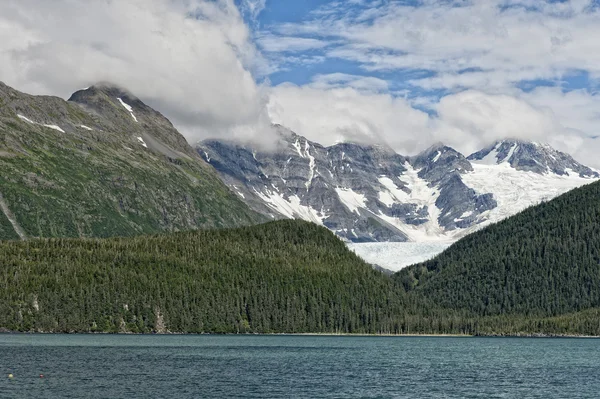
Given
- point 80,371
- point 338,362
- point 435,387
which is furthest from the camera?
point 338,362

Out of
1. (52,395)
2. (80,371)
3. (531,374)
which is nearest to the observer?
(52,395)

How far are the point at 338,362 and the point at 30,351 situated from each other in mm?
68405

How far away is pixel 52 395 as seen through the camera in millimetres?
120188

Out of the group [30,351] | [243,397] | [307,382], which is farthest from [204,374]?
[30,351]

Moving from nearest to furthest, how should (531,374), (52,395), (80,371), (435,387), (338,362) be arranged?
1. (52,395)
2. (435,387)
3. (80,371)
4. (531,374)
5. (338,362)

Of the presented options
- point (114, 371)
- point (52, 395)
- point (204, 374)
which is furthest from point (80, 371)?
point (52, 395)

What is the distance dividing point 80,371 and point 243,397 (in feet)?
134

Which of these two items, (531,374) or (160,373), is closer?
(160,373)

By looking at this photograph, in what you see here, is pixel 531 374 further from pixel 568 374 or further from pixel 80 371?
pixel 80 371

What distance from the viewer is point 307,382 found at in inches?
5738

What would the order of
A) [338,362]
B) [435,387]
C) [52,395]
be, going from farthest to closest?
[338,362] → [435,387] → [52,395]

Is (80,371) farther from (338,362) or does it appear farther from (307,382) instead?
(338,362)

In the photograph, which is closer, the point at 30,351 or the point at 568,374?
the point at 568,374

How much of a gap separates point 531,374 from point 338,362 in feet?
135
